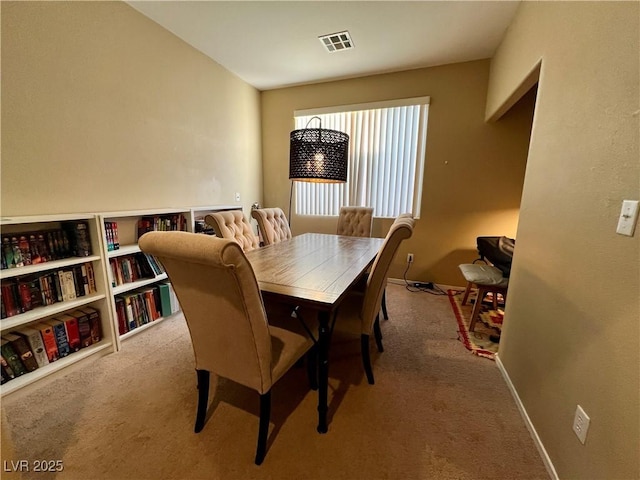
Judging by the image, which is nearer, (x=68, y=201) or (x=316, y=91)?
(x=68, y=201)

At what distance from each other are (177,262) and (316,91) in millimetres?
3427

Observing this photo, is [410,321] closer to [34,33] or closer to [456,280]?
[456,280]

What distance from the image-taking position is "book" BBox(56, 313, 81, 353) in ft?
5.80

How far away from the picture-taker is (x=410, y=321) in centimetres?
251

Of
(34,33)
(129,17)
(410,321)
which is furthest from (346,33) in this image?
(410,321)

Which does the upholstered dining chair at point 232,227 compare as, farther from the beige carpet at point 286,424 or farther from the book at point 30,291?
the book at point 30,291

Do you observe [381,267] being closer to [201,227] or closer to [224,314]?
[224,314]

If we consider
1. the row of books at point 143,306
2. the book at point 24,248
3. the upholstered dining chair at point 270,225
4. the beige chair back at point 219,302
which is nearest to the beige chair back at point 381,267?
the beige chair back at point 219,302

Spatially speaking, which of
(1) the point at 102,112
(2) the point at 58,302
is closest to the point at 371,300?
(2) the point at 58,302

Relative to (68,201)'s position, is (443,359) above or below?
below

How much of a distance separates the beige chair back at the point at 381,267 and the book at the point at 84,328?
1.95 m

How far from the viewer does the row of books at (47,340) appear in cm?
153

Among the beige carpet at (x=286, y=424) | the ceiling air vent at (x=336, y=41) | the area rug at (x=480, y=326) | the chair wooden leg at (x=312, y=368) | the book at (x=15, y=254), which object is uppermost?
the ceiling air vent at (x=336, y=41)

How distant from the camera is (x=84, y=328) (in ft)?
6.07
